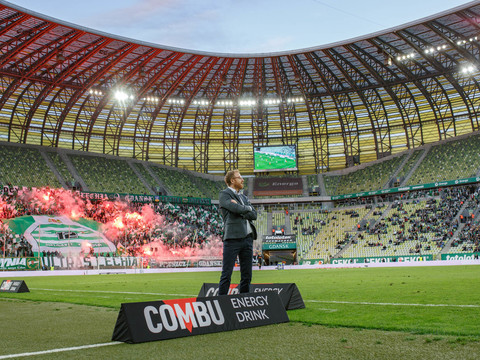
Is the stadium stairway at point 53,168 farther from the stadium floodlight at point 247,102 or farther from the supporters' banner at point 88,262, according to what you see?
the stadium floodlight at point 247,102

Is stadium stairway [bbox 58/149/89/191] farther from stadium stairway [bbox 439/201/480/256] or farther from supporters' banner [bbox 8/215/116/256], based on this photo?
stadium stairway [bbox 439/201/480/256]

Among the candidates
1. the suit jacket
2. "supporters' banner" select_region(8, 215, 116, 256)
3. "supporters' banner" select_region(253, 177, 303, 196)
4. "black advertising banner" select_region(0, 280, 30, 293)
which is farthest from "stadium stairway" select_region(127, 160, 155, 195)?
the suit jacket

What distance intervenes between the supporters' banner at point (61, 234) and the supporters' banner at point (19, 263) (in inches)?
149

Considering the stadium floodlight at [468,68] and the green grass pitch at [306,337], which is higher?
the stadium floodlight at [468,68]

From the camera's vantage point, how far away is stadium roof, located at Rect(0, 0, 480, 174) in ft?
149

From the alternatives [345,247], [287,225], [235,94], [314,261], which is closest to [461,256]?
[345,247]

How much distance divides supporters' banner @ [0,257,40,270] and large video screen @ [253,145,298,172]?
3921 cm

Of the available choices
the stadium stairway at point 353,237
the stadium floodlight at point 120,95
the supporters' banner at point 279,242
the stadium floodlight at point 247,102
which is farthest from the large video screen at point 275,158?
A: the stadium floodlight at point 120,95

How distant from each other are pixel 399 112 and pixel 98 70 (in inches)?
1607

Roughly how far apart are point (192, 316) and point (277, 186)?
2814 inches

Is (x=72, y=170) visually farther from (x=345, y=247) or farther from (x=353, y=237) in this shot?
(x=353, y=237)

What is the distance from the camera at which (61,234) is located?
50.1 metres

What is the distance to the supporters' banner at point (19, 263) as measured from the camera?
37.7m

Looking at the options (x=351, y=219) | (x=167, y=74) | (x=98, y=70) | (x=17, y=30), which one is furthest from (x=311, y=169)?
(x=17, y=30)
